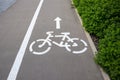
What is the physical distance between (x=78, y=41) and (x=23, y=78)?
9.85 feet

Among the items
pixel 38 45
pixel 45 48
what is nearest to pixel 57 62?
pixel 45 48

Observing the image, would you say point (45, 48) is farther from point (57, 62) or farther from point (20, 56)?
point (57, 62)

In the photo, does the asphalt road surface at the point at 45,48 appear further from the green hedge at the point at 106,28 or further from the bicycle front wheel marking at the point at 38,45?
the green hedge at the point at 106,28

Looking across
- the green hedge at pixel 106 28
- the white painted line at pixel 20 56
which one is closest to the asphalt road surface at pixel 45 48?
the white painted line at pixel 20 56

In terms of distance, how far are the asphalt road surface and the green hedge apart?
43 centimetres

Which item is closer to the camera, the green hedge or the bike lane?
the green hedge

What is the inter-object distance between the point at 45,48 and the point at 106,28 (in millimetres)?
2216

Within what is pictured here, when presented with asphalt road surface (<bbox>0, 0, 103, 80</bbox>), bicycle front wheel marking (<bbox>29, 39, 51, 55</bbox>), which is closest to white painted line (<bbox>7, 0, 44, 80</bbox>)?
asphalt road surface (<bbox>0, 0, 103, 80</bbox>)

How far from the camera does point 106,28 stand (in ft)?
27.3

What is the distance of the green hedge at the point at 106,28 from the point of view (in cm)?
610

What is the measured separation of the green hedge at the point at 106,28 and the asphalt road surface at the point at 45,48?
0.43 metres

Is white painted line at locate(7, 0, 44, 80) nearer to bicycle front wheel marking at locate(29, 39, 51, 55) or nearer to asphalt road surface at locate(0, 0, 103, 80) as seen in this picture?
asphalt road surface at locate(0, 0, 103, 80)

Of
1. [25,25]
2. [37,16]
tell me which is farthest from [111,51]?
[37,16]

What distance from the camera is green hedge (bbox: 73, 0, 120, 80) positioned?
20.0 feet
